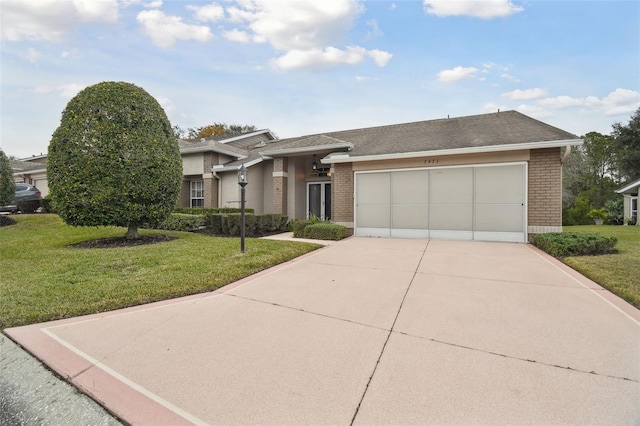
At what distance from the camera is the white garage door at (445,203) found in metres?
9.06

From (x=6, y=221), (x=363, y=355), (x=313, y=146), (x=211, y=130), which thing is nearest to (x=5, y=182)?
(x=6, y=221)

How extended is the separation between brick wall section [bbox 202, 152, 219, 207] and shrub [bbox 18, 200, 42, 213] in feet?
31.6

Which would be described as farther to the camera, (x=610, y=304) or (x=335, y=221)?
(x=335, y=221)

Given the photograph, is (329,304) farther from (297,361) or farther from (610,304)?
(610,304)

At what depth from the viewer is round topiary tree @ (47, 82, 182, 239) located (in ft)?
24.2

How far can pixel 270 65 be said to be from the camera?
45.3ft

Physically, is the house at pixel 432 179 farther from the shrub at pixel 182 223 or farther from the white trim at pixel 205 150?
the shrub at pixel 182 223

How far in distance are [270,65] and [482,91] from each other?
10199 millimetres

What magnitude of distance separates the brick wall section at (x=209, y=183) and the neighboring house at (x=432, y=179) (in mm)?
568

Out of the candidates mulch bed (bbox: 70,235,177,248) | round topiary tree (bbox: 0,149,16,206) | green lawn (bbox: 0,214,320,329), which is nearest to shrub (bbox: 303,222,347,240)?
green lawn (bbox: 0,214,320,329)

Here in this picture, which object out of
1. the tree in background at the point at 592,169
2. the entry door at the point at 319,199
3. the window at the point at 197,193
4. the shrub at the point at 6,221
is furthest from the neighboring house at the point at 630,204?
the shrub at the point at 6,221

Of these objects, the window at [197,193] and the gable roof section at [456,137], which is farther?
the window at [197,193]

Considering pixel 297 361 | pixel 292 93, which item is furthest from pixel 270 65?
pixel 297 361

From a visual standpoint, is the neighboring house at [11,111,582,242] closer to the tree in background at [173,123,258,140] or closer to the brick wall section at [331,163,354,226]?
the brick wall section at [331,163,354,226]
